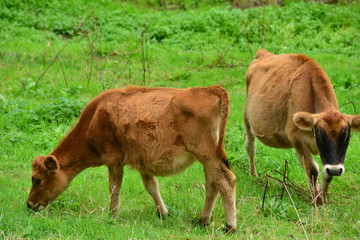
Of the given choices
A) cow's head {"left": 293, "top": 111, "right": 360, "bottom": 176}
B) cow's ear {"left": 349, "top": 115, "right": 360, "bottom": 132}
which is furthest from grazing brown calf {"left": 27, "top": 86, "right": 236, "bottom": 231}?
cow's ear {"left": 349, "top": 115, "right": 360, "bottom": 132}

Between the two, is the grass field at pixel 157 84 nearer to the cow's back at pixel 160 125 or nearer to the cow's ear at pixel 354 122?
the cow's back at pixel 160 125

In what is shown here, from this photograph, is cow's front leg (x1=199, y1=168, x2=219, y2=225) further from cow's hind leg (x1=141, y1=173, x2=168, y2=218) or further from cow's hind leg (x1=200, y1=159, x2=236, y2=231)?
cow's hind leg (x1=141, y1=173, x2=168, y2=218)

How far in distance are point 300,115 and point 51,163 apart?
3158mm

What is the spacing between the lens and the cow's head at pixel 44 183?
7.46m

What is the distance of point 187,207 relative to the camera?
780 cm

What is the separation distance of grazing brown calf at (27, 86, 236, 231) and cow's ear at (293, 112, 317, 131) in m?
1.13

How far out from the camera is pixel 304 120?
768 centimetres

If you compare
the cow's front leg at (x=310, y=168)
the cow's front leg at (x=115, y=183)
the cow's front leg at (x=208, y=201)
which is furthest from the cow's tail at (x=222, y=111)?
the cow's front leg at (x=310, y=168)

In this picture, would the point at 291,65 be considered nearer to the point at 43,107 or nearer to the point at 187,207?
the point at 187,207

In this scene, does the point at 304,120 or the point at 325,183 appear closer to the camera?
the point at 304,120

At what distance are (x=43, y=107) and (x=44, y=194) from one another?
13.0 ft

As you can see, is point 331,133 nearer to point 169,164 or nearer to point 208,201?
point 208,201

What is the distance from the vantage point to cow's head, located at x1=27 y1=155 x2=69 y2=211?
24.5ft

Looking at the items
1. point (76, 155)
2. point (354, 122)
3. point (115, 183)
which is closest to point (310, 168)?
point (354, 122)
